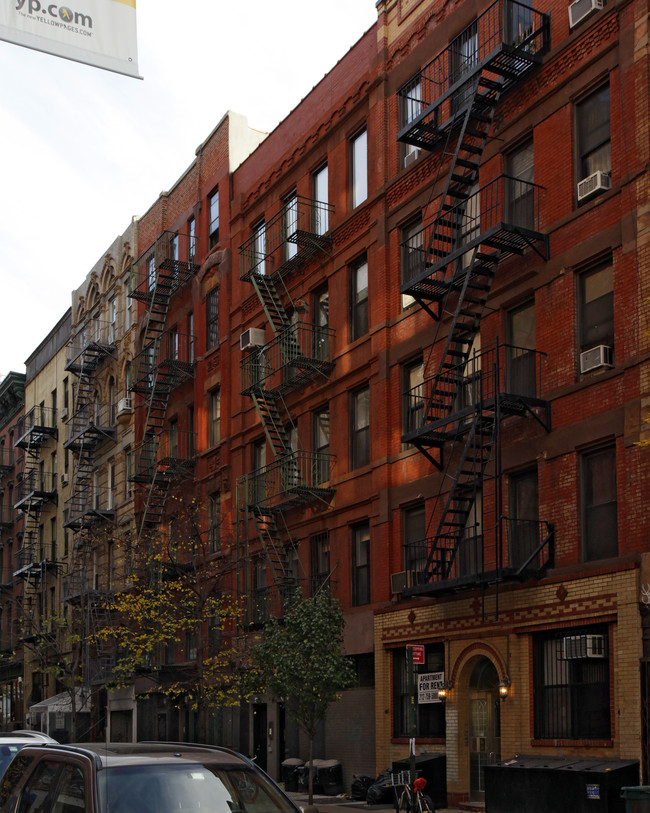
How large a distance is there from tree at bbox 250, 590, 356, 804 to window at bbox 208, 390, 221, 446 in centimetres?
1236

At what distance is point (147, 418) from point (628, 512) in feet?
83.2

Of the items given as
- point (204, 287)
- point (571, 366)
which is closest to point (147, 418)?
point (204, 287)

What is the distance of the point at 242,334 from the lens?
114ft

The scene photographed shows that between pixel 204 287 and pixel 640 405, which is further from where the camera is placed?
pixel 204 287

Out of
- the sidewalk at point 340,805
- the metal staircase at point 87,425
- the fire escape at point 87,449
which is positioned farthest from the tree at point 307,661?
the metal staircase at point 87,425

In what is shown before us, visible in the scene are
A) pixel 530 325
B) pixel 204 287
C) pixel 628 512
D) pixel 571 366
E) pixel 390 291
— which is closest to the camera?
pixel 628 512

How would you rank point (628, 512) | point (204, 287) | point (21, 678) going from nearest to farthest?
point (628, 512) < point (204, 287) < point (21, 678)

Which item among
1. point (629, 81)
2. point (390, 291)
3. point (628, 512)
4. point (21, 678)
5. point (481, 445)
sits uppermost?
point (629, 81)

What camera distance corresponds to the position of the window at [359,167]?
30.5 meters

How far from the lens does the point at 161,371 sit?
43094mm

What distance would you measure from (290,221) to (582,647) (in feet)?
58.0

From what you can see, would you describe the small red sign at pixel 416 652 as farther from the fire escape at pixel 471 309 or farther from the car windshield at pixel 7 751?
the car windshield at pixel 7 751

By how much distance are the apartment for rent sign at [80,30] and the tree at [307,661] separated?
1672cm

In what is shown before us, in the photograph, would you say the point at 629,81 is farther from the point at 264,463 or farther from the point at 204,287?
the point at 204,287
